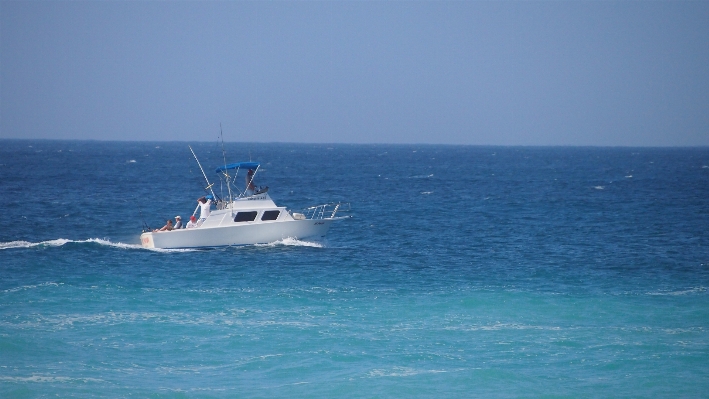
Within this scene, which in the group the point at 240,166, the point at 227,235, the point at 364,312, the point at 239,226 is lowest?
the point at 364,312

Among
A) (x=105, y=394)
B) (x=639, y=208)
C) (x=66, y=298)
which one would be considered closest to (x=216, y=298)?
(x=66, y=298)

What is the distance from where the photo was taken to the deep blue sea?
1983cm

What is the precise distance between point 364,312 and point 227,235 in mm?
13464

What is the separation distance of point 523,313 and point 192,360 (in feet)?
36.0

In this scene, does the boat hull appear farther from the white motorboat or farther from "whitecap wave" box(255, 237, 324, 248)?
"whitecap wave" box(255, 237, 324, 248)

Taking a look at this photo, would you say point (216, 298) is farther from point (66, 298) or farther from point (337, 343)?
point (337, 343)

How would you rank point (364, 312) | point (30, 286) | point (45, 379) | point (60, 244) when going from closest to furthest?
point (45, 379)
point (364, 312)
point (30, 286)
point (60, 244)

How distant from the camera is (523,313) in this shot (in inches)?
1027

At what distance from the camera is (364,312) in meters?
26.0

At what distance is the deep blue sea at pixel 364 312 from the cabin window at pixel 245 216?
1.38 metres

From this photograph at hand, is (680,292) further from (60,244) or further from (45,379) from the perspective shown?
(60,244)

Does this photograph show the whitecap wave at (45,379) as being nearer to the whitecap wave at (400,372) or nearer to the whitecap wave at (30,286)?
the whitecap wave at (400,372)

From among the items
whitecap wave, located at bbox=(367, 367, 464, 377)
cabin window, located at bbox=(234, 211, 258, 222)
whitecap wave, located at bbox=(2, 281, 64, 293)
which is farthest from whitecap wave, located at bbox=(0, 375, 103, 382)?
cabin window, located at bbox=(234, 211, 258, 222)

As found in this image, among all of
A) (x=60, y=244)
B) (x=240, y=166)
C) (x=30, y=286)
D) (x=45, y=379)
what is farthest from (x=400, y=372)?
(x=60, y=244)
